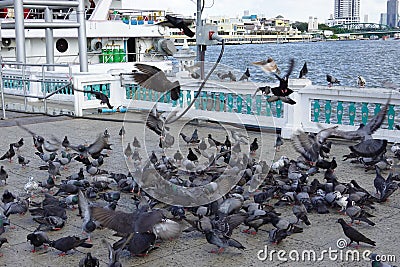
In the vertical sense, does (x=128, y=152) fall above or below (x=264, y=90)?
below

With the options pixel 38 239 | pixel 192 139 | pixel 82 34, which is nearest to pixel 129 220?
pixel 38 239

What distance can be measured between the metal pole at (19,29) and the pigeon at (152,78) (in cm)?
856

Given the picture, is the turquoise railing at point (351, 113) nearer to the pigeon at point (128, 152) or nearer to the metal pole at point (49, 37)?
the pigeon at point (128, 152)

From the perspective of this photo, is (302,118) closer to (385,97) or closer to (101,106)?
(385,97)

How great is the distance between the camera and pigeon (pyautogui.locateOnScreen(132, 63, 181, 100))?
23.5 ft

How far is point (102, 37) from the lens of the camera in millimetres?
24547

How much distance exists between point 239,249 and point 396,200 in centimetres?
261

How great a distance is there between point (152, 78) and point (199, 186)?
1604 mm

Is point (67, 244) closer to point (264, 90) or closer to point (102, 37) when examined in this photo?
point (264, 90)

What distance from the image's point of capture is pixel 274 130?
38.1ft

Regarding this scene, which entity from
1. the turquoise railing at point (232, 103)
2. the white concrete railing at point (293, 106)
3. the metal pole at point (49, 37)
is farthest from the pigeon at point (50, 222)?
the metal pole at point (49, 37)

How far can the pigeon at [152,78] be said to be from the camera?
716 cm

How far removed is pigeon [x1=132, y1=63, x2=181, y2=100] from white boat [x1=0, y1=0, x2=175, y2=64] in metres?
13.3

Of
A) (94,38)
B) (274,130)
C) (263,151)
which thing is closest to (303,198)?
(263,151)
